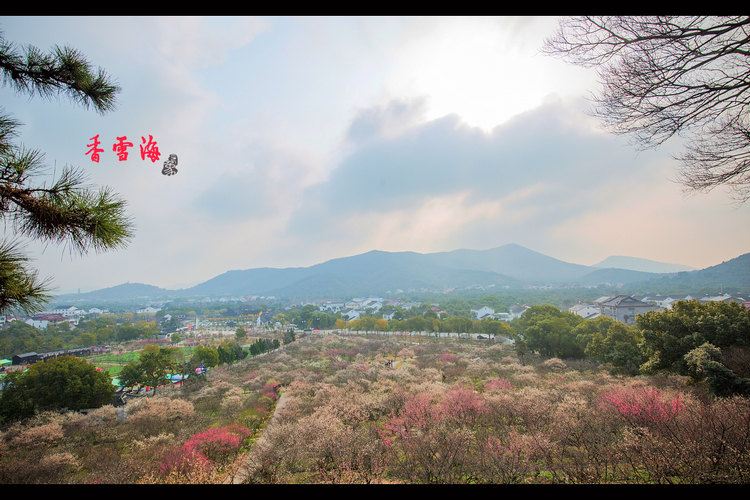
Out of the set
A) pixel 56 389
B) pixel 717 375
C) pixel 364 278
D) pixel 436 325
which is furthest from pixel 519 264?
pixel 56 389

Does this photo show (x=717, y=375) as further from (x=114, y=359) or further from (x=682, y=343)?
(x=114, y=359)

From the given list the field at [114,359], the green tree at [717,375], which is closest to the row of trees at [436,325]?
the green tree at [717,375]

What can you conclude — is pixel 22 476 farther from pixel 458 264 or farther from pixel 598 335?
pixel 458 264

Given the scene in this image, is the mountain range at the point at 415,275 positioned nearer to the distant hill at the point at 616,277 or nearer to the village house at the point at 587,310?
the distant hill at the point at 616,277

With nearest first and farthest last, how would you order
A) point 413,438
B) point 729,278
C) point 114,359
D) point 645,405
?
point 645,405
point 413,438
point 729,278
point 114,359

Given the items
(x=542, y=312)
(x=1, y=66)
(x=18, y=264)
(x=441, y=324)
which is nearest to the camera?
(x=18, y=264)
